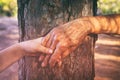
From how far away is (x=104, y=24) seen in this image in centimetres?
214

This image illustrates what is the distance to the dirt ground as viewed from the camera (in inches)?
242

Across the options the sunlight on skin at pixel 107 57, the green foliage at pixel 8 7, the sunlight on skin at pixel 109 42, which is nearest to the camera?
the sunlight on skin at pixel 107 57

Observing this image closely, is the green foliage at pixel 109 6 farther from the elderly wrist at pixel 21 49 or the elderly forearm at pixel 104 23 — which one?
the elderly wrist at pixel 21 49

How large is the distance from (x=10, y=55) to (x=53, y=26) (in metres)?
0.46

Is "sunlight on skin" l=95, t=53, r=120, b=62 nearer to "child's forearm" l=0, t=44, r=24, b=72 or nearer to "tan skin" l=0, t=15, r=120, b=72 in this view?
"tan skin" l=0, t=15, r=120, b=72

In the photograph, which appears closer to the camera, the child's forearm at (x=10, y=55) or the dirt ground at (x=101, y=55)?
the child's forearm at (x=10, y=55)

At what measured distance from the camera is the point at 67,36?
201 cm

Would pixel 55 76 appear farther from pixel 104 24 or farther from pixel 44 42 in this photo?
pixel 104 24

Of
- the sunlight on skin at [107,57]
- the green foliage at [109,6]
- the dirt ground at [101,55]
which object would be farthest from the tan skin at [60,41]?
the green foliage at [109,6]

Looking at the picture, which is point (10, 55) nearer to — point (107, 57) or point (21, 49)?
point (21, 49)

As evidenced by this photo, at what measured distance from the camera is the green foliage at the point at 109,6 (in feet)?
49.1

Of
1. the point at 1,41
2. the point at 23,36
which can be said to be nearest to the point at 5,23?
the point at 1,41

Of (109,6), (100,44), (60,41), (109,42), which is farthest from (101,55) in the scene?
(109,6)

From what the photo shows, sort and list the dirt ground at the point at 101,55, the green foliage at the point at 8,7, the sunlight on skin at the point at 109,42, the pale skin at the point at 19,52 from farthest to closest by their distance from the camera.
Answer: the green foliage at the point at 8,7
the sunlight on skin at the point at 109,42
the dirt ground at the point at 101,55
the pale skin at the point at 19,52
